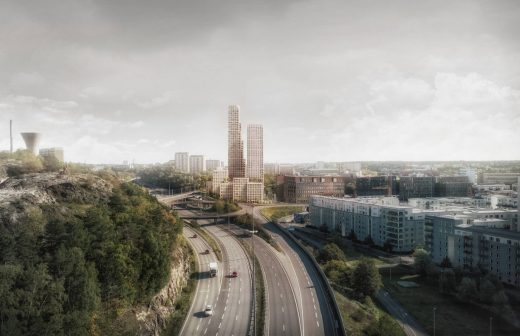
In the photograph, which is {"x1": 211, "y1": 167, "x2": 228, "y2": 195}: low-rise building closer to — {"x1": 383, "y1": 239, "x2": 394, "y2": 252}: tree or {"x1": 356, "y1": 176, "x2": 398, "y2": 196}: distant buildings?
{"x1": 356, "y1": 176, "x2": 398, "y2": 196}: distant buildings

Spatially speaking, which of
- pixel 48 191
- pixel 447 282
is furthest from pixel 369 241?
pixel 48 191

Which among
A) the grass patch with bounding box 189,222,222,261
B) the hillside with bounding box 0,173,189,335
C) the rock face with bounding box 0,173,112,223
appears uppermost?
the rock face with bounding box 0,173,112,223

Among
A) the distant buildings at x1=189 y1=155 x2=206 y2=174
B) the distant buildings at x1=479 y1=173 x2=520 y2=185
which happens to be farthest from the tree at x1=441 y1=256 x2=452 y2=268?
the distant buildings at x1=189 y1=155 x2=206 y2=174

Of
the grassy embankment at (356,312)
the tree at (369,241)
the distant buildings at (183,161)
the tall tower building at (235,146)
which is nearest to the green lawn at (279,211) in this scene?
the tall tower building at (235,146)

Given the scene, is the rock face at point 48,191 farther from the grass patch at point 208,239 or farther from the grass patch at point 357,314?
the grass patch at point 357,314

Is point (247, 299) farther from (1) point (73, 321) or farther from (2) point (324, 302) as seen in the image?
(1) point (73, 321)

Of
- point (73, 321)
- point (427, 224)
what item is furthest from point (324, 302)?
point (427, 224)
